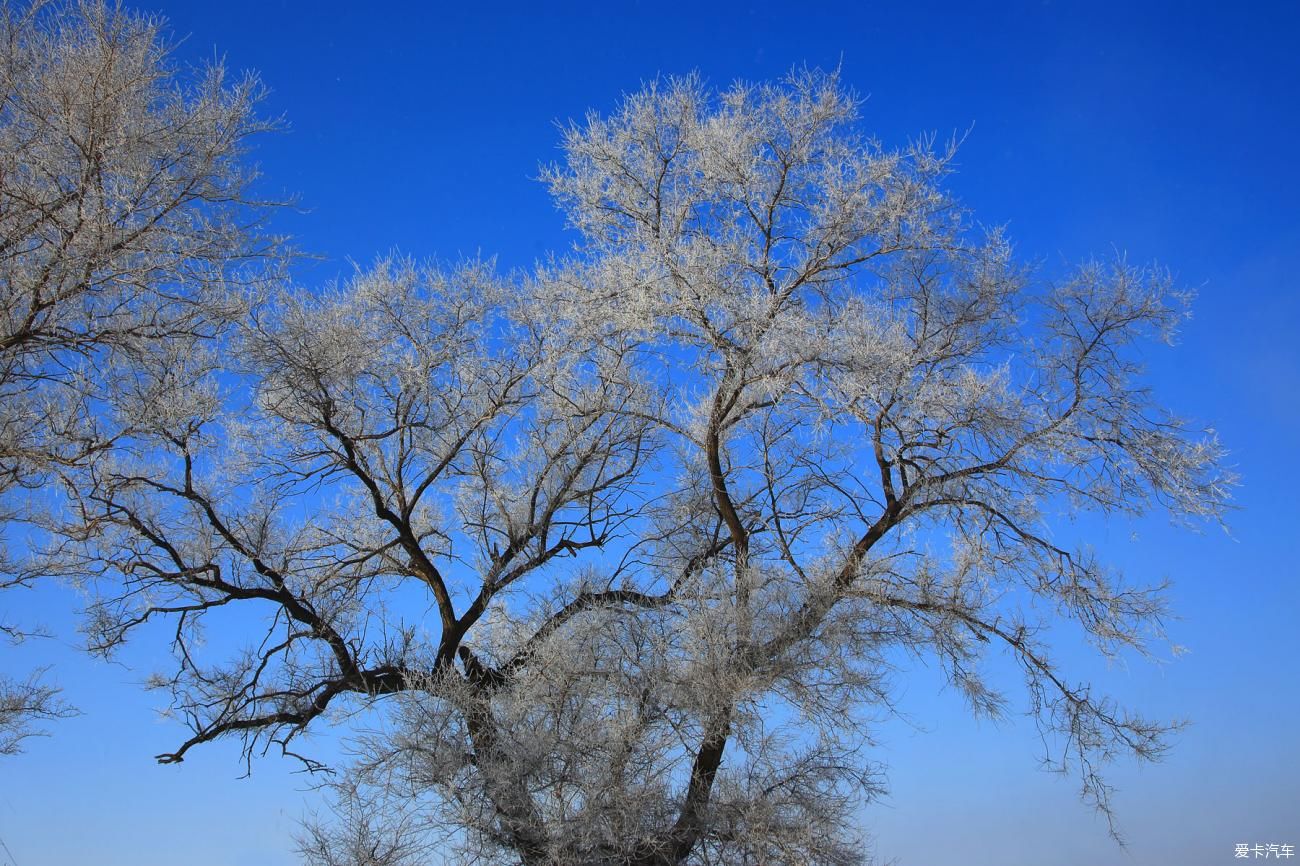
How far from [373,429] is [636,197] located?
424 cm

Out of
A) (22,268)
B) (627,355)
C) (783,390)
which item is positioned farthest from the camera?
(627,355)

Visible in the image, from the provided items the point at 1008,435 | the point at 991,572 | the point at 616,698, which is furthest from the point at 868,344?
the point at 616,698

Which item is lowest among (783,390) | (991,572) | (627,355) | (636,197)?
(991,572)

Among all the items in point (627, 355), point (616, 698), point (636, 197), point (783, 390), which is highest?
point (636, 197)

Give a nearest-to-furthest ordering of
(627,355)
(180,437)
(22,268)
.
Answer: (22,268), (180,437), (627,355)

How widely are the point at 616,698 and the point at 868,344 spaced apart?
13.9 ft

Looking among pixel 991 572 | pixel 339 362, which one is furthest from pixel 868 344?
pixel 339 362

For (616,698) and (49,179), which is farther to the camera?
(616,698)

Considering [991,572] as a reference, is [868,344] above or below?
above

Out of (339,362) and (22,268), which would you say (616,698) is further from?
(22,268)

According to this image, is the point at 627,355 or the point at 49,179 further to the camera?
the point at 627,355

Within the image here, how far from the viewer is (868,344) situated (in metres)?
10.4

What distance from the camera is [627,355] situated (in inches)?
498

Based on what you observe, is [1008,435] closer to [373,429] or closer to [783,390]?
[783,390]
